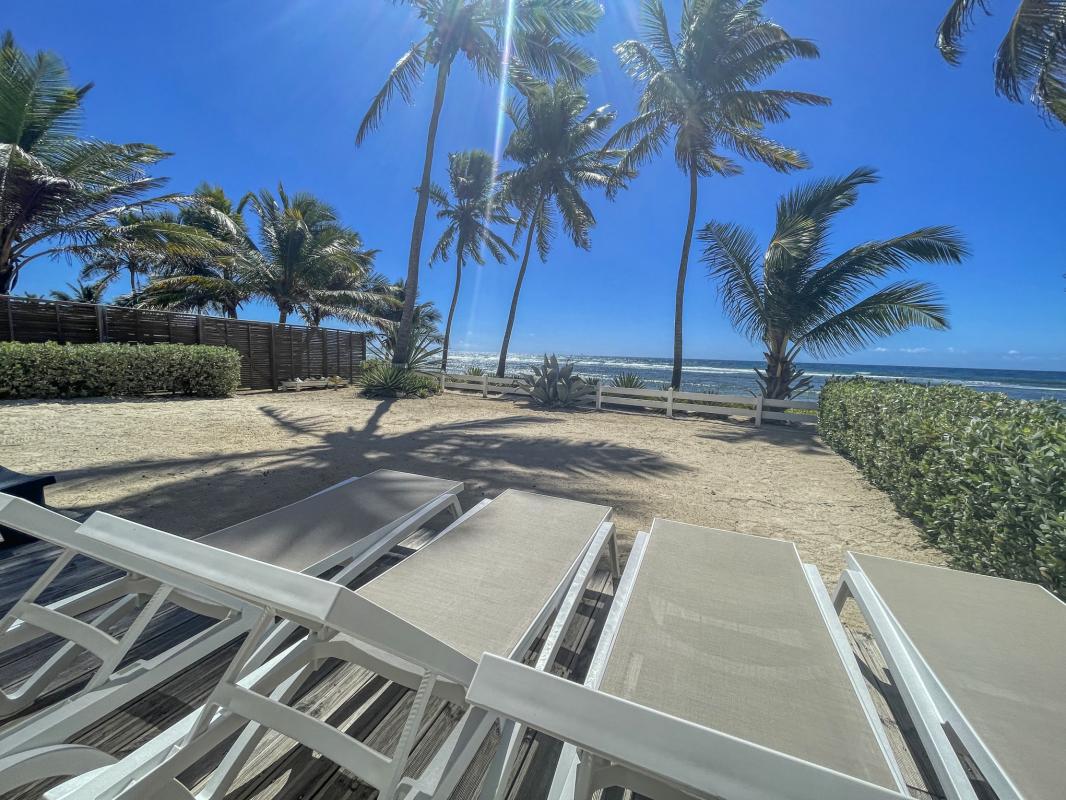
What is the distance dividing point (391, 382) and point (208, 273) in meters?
13.2

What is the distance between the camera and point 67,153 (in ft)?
32.5

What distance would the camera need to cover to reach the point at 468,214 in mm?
19719

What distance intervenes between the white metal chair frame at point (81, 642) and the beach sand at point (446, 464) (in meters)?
1.99

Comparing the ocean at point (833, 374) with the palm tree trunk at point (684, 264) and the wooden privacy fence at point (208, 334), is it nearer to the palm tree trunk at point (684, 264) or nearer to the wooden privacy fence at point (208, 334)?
the palm tree trunk at point (684, 264)

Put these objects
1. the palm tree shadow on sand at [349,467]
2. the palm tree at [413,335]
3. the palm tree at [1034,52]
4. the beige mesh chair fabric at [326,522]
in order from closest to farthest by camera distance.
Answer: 1. the beige mesh chair fabric at [326,522]
2. the palm tree shadow on sand at [349,467]
3. the palm tree at [1034,52]
4. the palm tree at [413,335]

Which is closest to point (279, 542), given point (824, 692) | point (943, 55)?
point (824, 692)

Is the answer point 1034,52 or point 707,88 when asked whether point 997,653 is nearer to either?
point 1034,52

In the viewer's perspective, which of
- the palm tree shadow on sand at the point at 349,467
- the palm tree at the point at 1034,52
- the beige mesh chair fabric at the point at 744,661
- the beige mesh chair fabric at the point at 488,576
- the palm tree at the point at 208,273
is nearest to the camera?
the beige mesh chair fabric at the point at 744,661

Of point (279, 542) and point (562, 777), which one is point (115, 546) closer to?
point (279, 542)

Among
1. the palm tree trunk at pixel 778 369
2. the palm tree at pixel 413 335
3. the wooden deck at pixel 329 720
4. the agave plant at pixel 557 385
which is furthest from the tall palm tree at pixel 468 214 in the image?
the wooden deck at pixel 329 720

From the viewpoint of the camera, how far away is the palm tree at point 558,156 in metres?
14.5

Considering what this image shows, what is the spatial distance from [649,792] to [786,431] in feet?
31.0

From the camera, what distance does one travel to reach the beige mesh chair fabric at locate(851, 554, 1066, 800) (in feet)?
3.49

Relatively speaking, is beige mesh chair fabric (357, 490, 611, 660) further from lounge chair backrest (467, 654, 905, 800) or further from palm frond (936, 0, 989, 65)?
palm frond (936, 0, 989, 65)
